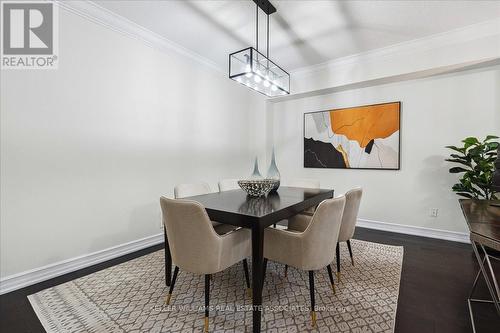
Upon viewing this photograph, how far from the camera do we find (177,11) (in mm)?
2516

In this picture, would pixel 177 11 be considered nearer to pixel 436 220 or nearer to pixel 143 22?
pixel 143 22

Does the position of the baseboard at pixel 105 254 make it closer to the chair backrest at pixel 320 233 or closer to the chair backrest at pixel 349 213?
the chair backrest at pixel 349 213

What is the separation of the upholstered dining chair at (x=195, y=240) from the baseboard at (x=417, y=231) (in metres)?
3.01

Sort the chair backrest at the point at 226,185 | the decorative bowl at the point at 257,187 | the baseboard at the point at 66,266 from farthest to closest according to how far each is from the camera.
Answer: the chair backrest at the point at 226,185, the decorative bowl at the point at 257,187, the baseboard at the point at 66,266

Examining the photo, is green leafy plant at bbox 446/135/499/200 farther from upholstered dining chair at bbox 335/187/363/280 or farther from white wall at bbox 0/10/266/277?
white wall at bbox 0/10/266/277

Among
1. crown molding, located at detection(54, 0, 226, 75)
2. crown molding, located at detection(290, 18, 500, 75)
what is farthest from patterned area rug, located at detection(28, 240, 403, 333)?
crown molding, located at detection(290, 18, 500, 75)

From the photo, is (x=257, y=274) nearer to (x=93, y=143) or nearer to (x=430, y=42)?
(x=93, y=143)

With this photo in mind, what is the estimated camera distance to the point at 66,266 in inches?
89.6

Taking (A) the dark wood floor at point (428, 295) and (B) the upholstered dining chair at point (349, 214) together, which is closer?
(A) the dark wood floor at point (428, 295)

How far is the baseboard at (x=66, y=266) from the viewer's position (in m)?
1.97

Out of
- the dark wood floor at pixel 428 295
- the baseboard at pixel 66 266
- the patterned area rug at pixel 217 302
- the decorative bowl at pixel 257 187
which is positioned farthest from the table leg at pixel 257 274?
the baseboard at pixel 66 266

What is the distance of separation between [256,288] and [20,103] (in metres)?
2.49

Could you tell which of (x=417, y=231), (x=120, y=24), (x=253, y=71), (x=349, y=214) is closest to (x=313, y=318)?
(x=349, y=214)

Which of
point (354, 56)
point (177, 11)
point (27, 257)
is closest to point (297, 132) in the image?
point (354, 56)
